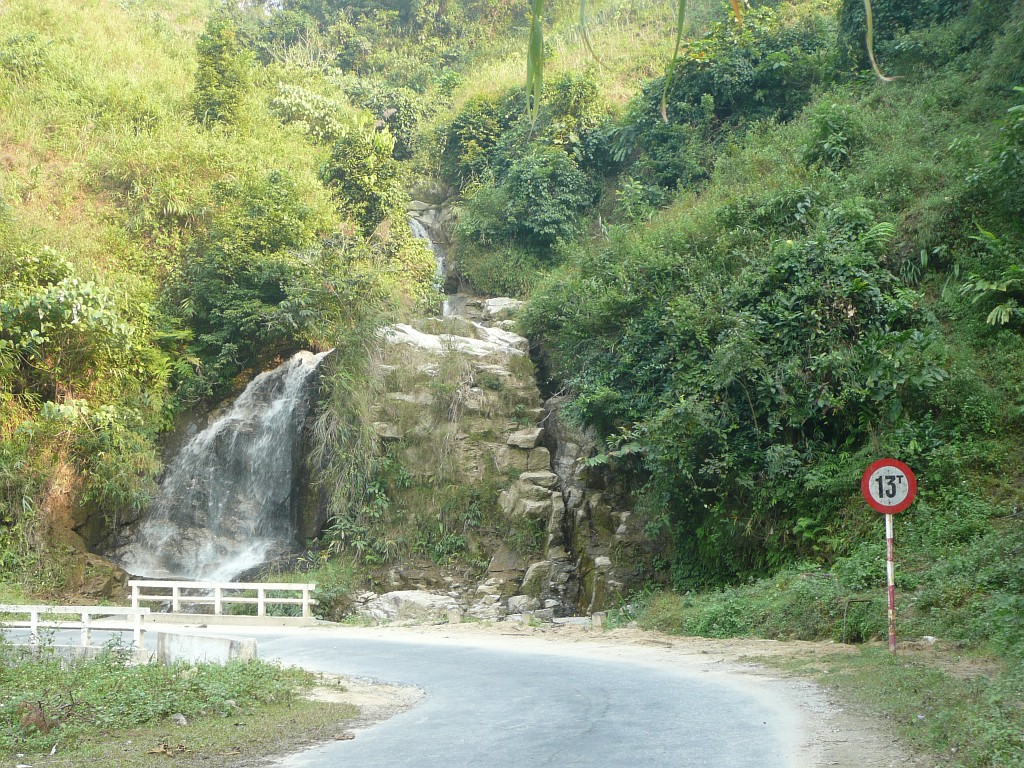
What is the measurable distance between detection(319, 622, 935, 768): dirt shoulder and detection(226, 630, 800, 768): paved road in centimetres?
14

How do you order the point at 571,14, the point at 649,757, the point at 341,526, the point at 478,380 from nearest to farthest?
the point at 649,757, the point at 341,526, the point at 478,380, the point at 571,14

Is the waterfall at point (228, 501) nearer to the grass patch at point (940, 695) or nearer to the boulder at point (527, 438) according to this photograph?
the boulder at point (527, 438)

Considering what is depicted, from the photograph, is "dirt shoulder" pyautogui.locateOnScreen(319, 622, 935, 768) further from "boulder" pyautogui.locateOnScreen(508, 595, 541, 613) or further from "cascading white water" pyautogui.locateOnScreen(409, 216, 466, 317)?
"cascading white water" pyautogui.locateOnScreen(409, 216, 466, 317)

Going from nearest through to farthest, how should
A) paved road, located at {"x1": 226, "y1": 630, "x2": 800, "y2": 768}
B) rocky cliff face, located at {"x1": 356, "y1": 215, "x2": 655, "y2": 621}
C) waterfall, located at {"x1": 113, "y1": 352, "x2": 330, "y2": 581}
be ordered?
paved road, located at {"x1": 226, "y1": 630, "x2": 800, "y2": 768}
rocky cliff face, located at {"x1": 356, "y1": 215, "x2": 655, "y2": 621}
waterfall, located at {"x1": 113, "y1": 352, "x2": 330, "y2": 581}

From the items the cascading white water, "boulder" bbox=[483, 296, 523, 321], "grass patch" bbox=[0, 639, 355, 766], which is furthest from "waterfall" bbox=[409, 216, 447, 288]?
"grass patch" bbox=[0, 639, 355, 766]

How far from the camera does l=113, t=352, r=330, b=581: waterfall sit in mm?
22344

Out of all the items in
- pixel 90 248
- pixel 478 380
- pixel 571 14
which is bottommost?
pixel 478 380

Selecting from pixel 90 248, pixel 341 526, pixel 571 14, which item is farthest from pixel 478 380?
Answer: pixel 571 14

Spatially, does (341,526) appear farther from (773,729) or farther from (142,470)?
(773,729)

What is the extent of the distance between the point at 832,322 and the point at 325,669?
1018 cm

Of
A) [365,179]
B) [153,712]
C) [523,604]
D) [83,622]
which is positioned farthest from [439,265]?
[153,712]

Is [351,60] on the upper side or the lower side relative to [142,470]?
upper

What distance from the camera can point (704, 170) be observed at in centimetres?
2625

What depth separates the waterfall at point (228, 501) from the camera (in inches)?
880
